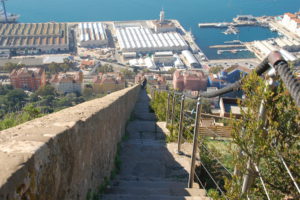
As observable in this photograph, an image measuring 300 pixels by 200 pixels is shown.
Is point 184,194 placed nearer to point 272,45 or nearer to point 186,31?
point 272,45

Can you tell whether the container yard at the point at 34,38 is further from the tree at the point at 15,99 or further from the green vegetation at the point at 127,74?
the tree at the point at 15,99

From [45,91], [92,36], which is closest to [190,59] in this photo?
[92,36]

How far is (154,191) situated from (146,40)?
45150mm

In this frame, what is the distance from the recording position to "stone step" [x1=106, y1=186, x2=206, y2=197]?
2.83 meters

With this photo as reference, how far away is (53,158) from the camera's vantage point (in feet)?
5.38

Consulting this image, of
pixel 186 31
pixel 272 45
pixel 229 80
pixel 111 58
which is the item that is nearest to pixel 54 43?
pixel 111 58

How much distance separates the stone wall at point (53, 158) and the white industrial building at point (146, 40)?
136ft

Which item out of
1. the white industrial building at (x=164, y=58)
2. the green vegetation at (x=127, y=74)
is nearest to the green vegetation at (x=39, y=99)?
the green vegetation at (x=127, y=74)

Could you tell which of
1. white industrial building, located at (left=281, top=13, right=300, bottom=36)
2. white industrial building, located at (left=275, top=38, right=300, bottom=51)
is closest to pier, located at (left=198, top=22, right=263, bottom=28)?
white industrial building, located at (left=281, top=13, right=300, bottom=36)

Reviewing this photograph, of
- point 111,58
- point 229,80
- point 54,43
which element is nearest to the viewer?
point 229,80

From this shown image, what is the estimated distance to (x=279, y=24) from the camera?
54.3 metres

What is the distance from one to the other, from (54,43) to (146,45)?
537 inches

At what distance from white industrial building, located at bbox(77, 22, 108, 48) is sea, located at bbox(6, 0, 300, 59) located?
28.5ft

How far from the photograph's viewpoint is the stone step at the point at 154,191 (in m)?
2.83
